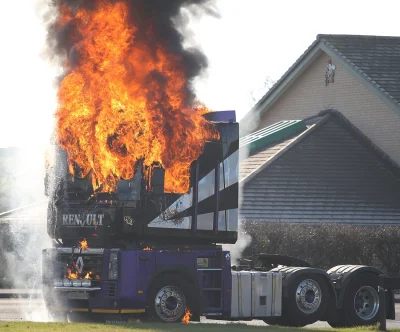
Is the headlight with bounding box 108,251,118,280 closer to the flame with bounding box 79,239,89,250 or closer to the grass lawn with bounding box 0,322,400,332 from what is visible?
the flame with bounding box 79,239,89,250

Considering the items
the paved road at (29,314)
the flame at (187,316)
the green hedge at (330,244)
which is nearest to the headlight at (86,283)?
the paved road at (29,314)

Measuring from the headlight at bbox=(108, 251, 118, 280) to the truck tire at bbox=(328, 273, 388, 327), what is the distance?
4727 millimetres

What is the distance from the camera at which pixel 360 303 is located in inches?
894

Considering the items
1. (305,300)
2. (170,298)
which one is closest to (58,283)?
(170,298)

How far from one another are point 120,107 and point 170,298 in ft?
11.1

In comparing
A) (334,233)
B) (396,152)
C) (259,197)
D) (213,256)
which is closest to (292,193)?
(259,197)

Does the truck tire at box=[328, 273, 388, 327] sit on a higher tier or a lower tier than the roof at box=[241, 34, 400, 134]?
lower

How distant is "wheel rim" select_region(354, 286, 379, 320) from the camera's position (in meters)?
22.6

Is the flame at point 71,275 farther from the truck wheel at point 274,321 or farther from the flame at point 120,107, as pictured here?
the truck wheel at point 274,321

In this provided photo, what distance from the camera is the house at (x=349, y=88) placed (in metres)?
48.8

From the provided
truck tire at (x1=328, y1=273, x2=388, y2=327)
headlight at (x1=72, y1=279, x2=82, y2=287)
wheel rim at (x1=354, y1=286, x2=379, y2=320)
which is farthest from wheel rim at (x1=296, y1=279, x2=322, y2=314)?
headlight at (x1=72, y1=279, x2=82, y2=287)

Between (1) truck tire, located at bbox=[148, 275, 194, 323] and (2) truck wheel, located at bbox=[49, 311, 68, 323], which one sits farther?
(2) truck wheel, located at bbox=[49, 311, 68, 323]

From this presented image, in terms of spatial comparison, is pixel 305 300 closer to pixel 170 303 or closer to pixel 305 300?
pixel 305 300

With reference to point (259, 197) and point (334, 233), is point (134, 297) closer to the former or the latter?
point (334, 233)
